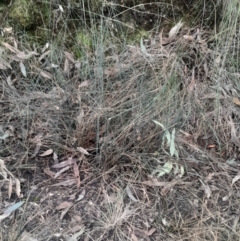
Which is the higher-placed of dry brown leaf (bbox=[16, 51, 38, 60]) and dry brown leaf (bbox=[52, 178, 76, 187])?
dry brown leaf (bbox=[16, 51, 38, 60])

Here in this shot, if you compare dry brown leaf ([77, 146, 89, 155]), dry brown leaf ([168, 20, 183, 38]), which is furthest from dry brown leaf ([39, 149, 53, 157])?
dry brown leaf ([168, 20, 183, 38])

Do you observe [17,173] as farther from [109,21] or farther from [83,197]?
[109,21]

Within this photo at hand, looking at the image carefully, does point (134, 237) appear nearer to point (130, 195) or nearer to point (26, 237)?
point (130, 195)

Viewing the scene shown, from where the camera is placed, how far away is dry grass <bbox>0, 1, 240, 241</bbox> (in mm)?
1661

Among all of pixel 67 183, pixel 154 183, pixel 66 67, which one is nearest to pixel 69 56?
pixel 66 67

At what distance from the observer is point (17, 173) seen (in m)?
1.75

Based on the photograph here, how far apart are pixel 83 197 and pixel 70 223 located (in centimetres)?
12

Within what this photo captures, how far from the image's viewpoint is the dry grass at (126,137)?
1.66m

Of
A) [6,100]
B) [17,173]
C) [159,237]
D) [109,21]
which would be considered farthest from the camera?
[109,21]

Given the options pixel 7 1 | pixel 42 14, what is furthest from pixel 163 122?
pixel 7 1

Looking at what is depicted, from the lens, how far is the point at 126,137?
1.81m

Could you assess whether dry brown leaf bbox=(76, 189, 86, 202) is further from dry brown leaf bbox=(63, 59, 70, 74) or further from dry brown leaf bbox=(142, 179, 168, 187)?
dry brown leaf bbox=(63, 59, 70, 74)

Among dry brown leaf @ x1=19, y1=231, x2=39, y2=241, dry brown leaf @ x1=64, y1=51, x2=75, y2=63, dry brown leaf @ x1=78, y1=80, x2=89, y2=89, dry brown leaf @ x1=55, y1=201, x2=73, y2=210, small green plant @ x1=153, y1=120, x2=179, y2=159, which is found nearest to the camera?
dry brown leaf @ x1=19, y1=231, x2=39, y2=241

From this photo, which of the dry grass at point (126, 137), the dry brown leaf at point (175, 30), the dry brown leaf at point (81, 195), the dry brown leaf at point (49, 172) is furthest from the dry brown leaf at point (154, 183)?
the dry brown leaf at point (175, 30)
